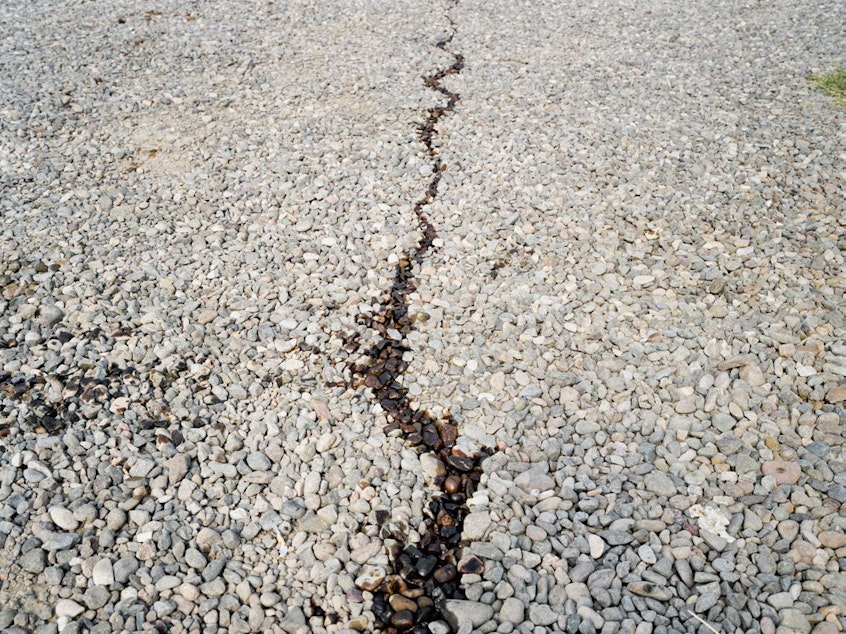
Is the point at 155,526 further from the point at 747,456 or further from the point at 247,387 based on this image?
the point at 747,456

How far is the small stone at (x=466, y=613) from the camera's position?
11.0 feet

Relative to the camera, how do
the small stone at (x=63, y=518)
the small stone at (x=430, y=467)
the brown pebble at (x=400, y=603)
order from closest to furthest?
the brown pebble at (x=400, y=603) → the small stone at (x=63, y=518) → the small stone at (x=430, y=467)

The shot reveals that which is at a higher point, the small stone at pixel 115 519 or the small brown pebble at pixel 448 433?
the small brown pebble at pixel 448 433

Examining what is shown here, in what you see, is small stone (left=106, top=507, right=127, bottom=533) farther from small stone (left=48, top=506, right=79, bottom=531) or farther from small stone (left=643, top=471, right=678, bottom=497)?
small stone (left=643, top=471, right=678, bottom=497)

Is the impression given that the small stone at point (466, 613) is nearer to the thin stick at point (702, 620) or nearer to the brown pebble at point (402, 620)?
the brown pebble at point (402, 620)

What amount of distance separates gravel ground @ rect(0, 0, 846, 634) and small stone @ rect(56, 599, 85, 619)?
14mm

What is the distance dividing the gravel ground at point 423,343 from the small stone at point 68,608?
0.01 metres

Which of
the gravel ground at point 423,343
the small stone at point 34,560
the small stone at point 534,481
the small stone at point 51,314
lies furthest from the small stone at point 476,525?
the small stone at point 51,314

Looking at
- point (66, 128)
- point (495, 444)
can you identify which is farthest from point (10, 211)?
point (495, 444)

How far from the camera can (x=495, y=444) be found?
4.35 m

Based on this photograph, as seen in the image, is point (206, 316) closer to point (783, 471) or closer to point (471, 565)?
point (471, 565)

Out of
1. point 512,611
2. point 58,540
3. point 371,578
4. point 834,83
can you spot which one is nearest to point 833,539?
point 512,611

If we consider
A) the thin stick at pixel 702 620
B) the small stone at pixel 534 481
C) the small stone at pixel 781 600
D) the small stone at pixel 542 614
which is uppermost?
the small stone at pixel 781 600

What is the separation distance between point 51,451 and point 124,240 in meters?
2.63
